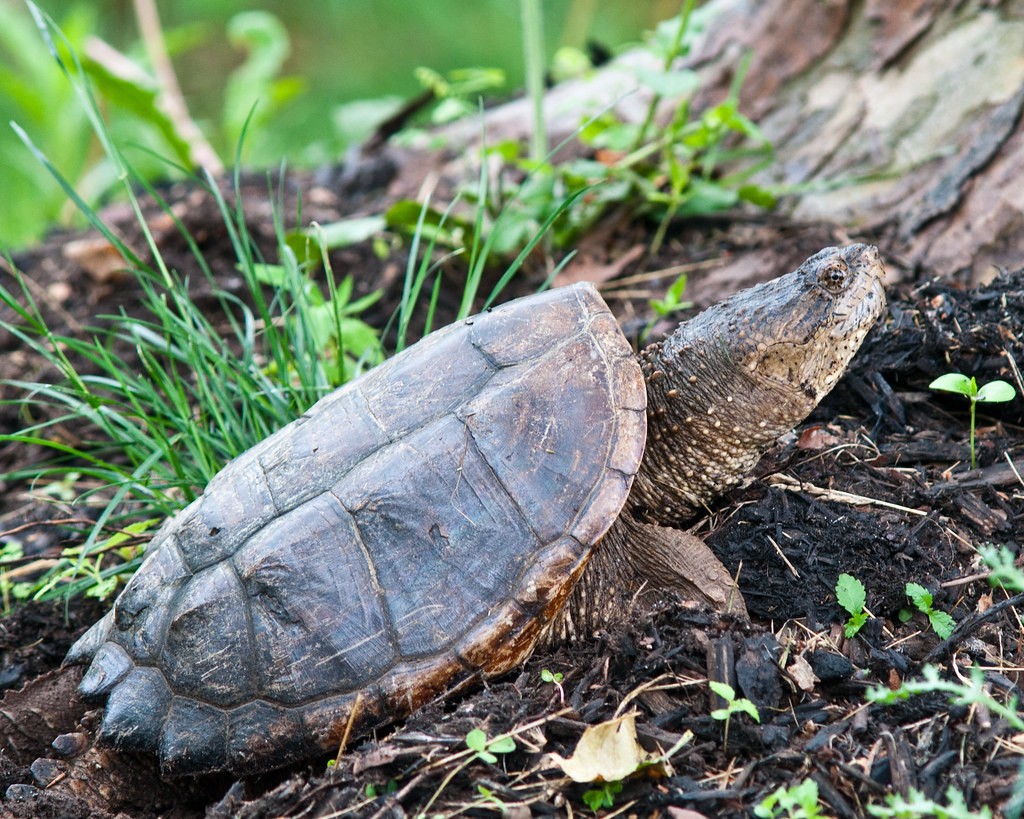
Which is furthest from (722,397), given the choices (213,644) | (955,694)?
(213,644)

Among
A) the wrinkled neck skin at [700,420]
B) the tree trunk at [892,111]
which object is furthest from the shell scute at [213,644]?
the tree trunk at [892,111]

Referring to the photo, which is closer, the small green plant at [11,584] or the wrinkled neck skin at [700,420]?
the wrinkled neck skin at [700,420]

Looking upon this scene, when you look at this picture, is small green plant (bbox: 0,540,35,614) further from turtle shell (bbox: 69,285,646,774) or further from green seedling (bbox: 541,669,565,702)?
green seedling (bbox: 541,669,565,702)

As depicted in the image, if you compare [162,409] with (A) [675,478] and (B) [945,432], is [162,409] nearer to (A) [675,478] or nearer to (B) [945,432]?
(A) [675,478]

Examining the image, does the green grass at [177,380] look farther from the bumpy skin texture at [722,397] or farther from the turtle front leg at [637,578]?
the turtle front leg at [637,578]

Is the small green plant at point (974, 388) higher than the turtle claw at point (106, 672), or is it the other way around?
the small green plant at point (974, 388)

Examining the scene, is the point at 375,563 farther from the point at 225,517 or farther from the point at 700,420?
the point at 700,420
